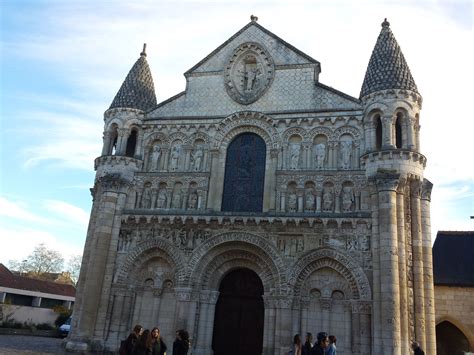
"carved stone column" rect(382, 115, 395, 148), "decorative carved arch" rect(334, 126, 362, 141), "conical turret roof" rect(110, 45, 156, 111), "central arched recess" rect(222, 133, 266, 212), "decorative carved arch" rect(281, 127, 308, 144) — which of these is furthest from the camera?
"conical turret roof" rect(110, 45, 156, 111)

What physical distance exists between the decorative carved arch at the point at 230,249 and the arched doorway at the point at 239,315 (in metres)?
1.24

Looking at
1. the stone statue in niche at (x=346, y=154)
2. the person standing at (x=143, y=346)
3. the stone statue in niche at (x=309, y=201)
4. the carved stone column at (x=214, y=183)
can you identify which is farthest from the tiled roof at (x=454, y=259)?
the person standing at (x=143, y=346)

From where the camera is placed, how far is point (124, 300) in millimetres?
19609

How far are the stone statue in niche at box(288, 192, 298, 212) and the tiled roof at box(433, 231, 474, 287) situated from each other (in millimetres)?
9362

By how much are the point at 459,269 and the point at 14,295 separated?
36410 mm

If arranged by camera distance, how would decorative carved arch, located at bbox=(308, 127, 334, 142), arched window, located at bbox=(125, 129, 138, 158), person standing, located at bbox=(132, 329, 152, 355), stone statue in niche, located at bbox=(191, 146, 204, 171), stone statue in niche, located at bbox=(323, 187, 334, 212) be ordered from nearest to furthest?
1. person standing, located at bbox=(132, 329, 152, 355)
2. stone statue in niche, located at bbox=(323, 187, 334, 212)
3. decorative carved arch, located at bbox=(308, 127, 334, 142)
4. stone statue in niche, located at bbox=(191, 146, 204, 171)
5. arched window, located at bbox=(125, 129, 138, 158)

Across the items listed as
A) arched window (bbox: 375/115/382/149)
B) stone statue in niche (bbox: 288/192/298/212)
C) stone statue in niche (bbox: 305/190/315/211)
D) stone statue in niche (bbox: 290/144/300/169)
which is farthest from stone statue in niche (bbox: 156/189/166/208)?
arched window (bbox: 375/115/382/149)

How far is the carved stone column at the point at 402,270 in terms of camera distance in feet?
51.9

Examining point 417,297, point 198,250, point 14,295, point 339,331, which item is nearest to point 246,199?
point 198,250

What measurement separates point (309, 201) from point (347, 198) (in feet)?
5.21

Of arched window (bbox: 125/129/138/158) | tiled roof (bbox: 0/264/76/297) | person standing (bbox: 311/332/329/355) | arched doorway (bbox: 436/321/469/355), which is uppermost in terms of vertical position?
arched window (bbox: 125/129/138/158)

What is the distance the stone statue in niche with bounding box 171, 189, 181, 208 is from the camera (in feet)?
67.6

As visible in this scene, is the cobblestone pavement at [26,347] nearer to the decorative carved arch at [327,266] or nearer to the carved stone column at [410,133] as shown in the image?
the decorative carved arch at [327,266]

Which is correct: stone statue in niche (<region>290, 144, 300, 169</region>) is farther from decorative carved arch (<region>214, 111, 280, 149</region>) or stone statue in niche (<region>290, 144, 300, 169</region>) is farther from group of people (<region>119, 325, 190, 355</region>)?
group of people (<region>119, 325, 190, 355</region>)
